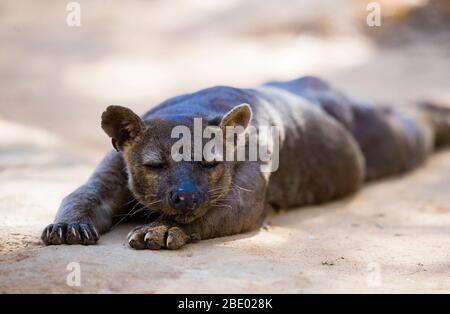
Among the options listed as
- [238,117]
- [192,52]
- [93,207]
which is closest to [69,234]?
[93,207]

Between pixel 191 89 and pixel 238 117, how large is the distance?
6.88m

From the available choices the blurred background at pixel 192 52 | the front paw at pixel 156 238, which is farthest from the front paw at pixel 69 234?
the blurred background at pixel 192 52

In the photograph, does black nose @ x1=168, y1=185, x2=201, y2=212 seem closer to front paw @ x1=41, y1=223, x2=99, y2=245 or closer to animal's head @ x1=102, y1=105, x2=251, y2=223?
animal's head @ x1=102, y1=105, x2=251, y2=223

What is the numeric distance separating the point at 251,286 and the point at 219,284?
0.18 meters

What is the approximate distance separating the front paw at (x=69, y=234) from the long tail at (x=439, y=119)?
6.97 m

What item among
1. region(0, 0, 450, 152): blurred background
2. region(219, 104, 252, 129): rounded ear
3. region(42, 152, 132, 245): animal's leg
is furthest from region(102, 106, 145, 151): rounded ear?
region(0, 0, 450, 152): blurred background

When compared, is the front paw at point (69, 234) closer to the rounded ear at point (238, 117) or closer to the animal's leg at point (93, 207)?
the animal's leg at point (93, 207)

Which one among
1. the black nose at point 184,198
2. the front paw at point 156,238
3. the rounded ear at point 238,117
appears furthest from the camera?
the rounded ear at point 238,117

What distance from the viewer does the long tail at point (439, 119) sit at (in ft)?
35.2

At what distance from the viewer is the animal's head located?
5.16 metres

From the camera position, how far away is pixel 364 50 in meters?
16.2

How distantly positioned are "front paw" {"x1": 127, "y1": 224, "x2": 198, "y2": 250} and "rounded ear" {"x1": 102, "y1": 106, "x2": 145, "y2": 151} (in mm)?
849

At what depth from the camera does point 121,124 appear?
5.56 meters
